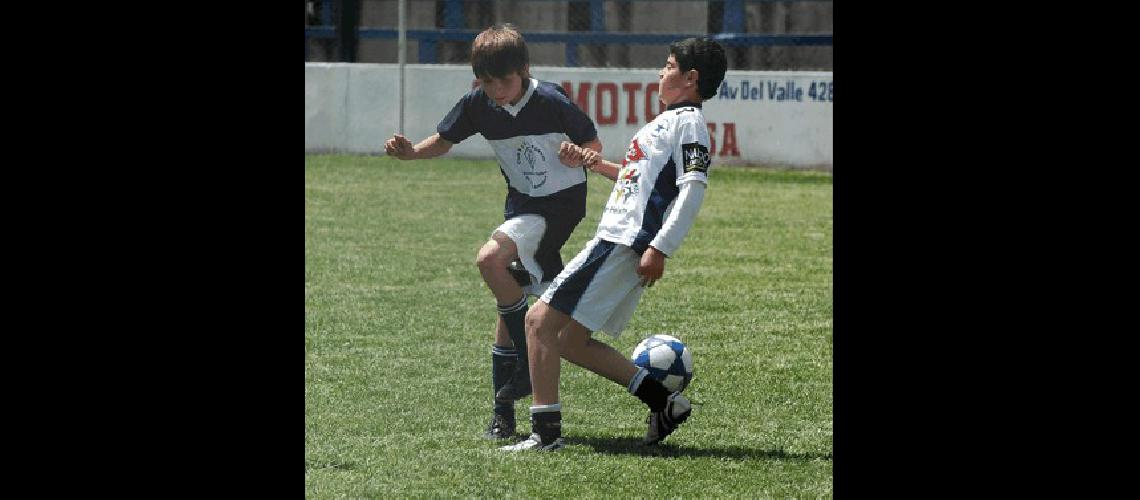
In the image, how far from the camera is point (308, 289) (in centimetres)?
953

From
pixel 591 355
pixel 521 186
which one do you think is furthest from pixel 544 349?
pixel 521 186

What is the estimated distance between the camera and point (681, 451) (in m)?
5.45

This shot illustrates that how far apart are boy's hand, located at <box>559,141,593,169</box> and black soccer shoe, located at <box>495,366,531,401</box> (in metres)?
0.90

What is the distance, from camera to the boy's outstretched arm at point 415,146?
574cm

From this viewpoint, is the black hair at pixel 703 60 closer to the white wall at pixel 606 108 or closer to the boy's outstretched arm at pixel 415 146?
the boy's outstretched arm at pixel 415 146

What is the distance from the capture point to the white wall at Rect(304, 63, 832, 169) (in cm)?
1966

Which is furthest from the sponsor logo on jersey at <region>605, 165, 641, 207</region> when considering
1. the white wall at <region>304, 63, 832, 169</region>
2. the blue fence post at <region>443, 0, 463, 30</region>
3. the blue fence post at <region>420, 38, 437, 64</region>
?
the blue fence post at <region>443, 0, 463, 30</region>

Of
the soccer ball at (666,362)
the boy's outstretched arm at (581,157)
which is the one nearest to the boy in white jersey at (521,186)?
the boy's outstretched arm at (581,157)

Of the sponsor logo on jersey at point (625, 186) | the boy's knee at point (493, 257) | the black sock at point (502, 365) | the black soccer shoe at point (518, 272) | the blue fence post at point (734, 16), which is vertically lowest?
the black sock at point (502, 365)

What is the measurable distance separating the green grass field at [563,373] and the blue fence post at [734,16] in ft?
29.6

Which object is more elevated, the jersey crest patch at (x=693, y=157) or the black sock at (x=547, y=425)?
the jersey crest patch at (x=693, y=157)

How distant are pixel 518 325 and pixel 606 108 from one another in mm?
14439
